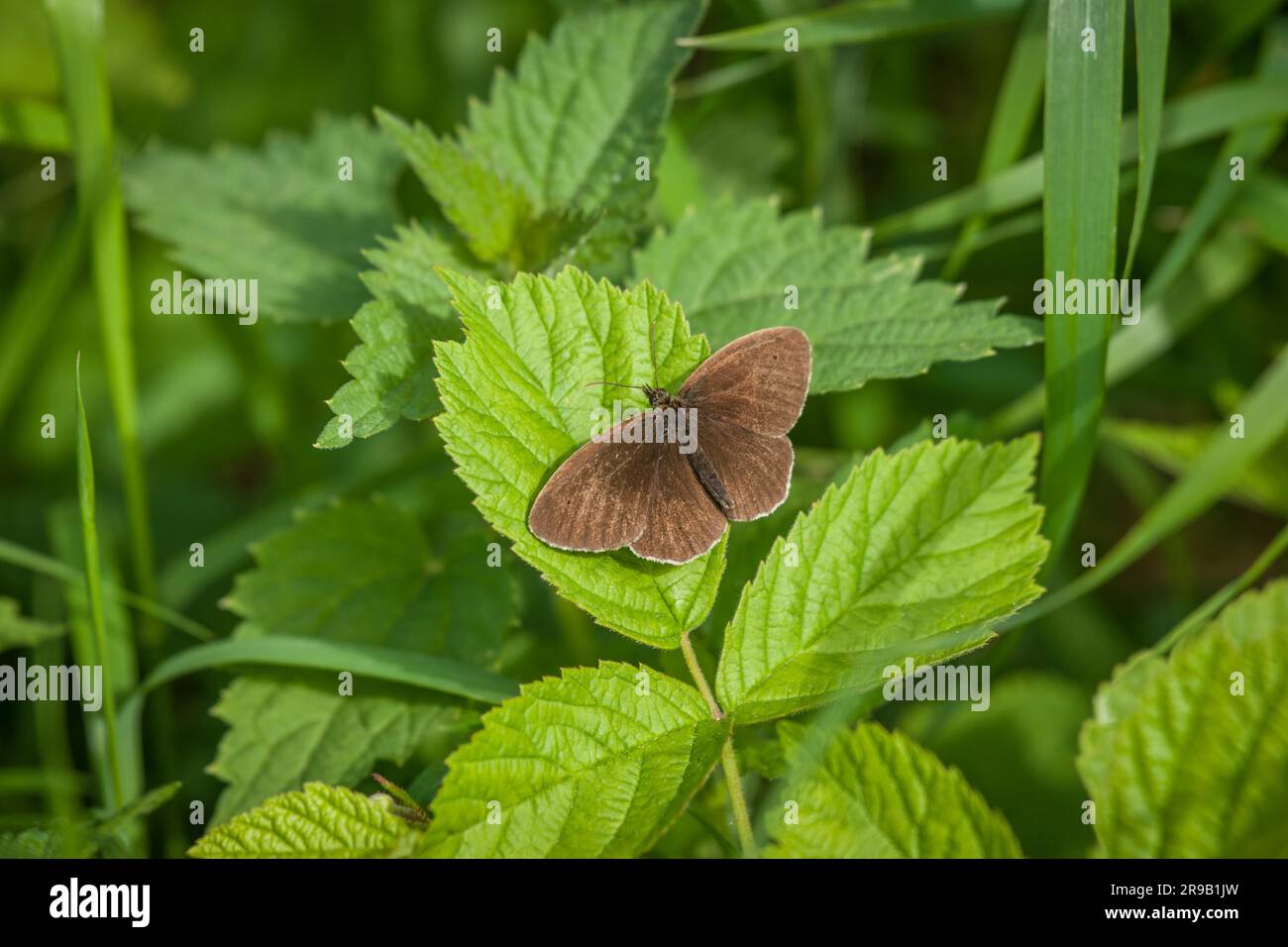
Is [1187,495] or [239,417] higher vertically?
[239,417]

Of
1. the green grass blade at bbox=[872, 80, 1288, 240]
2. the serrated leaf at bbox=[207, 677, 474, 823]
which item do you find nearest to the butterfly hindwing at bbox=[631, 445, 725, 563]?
the serrated leaf at bbox=[207, 677, 474, 823]

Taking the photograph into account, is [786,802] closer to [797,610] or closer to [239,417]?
[797,610]

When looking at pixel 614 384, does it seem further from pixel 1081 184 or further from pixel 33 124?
pixel 33 124

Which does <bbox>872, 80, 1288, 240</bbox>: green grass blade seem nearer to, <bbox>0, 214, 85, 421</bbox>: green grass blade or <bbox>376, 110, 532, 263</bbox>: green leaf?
<bbox>376, 110, 532, 263</bbox>: green leaf

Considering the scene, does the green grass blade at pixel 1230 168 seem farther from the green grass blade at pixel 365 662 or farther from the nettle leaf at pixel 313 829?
the nettle leaf at pixel 313 829

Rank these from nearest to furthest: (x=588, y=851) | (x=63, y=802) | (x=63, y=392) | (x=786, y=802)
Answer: (x=588, y=851)
(x=786, y=802)
(x=63, y=802)
(x=63, y=392)
